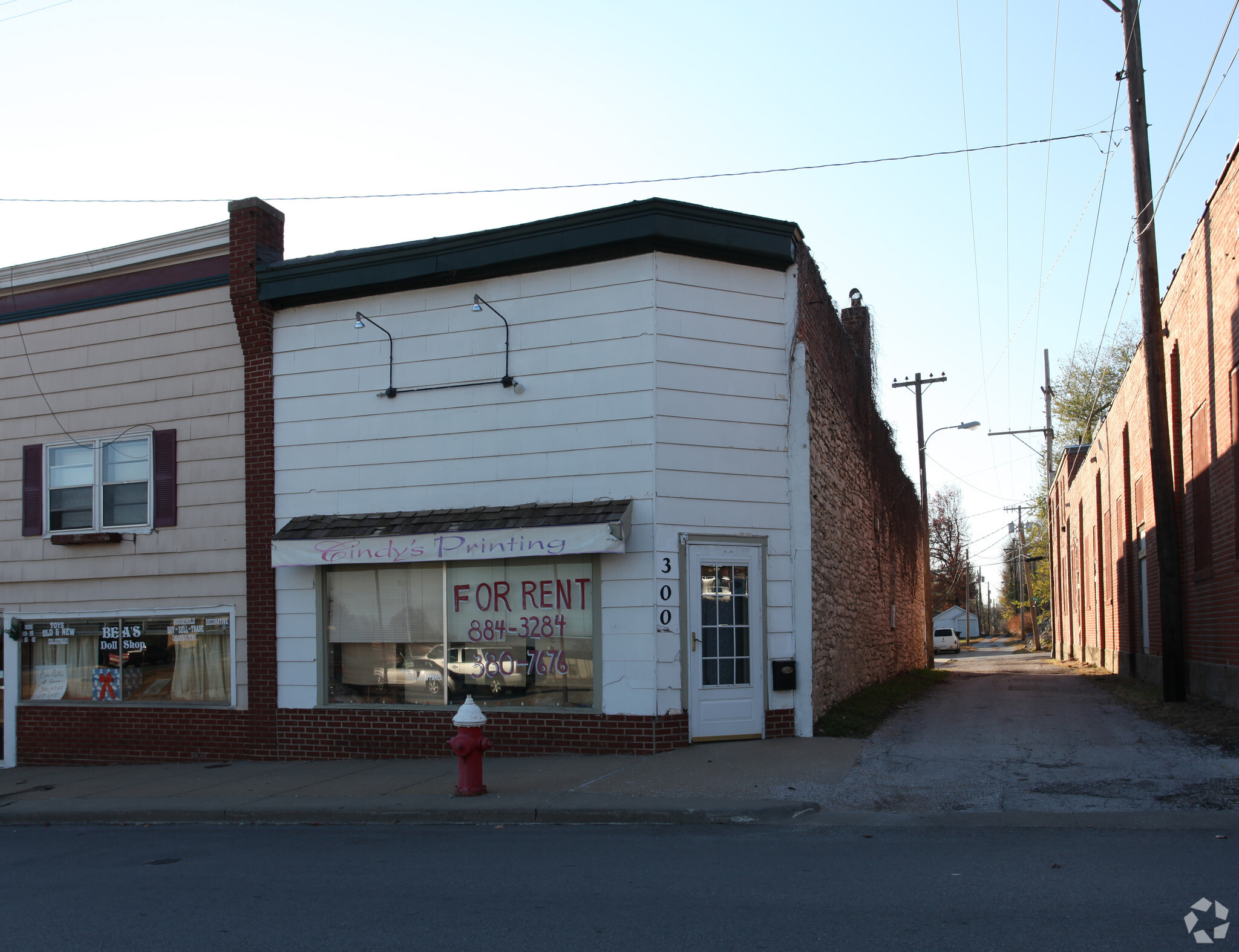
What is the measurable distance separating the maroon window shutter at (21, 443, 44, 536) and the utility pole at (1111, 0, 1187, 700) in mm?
16295

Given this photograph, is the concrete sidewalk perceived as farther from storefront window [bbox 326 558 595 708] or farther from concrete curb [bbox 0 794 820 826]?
storefront window [bbox 326 558 595 708]

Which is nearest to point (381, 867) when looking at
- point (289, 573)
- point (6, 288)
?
point (289, 573)

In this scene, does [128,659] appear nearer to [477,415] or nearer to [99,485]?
[99,485]

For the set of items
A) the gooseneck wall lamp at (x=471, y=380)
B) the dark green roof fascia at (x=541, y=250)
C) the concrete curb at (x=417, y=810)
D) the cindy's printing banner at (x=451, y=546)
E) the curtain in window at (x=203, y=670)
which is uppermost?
the dark green roof fascia at (x=541, y=250)

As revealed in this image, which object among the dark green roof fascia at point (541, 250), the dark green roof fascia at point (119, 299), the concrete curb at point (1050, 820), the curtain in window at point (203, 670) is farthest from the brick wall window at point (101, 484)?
the concrete curb at point (1050, 820)

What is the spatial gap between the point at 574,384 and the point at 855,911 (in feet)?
25.2

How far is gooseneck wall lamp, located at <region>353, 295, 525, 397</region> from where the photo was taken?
12.4 m

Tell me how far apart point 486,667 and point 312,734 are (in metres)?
2.66

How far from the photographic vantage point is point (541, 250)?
12266mm

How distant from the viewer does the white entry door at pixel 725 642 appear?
1166 centimetres

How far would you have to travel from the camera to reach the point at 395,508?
12.9 meters

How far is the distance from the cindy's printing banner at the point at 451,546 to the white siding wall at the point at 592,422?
20.0 inches

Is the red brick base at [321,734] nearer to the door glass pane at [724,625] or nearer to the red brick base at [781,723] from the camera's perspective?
the red brick base at [781,723]

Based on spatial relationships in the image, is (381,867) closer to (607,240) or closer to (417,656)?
(417,656)
